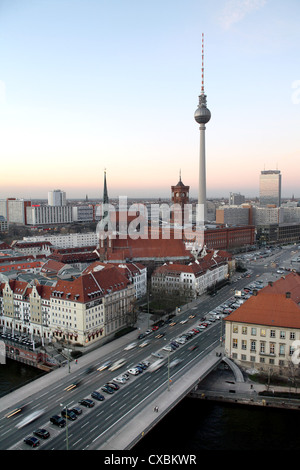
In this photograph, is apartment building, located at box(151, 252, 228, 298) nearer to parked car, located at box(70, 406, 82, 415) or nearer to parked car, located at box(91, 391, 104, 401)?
parked car, located at box(91, 391, 104, 401)

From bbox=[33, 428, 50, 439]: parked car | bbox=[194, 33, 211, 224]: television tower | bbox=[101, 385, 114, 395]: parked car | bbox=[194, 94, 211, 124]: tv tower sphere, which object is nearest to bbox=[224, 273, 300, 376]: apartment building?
bbox=[101, 385, 114, 395]: parked car

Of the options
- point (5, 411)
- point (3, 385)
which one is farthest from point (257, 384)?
point (3, 385)

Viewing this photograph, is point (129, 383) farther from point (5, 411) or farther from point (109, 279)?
point (109, 279)

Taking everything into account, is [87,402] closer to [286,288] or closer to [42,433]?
[42,433]

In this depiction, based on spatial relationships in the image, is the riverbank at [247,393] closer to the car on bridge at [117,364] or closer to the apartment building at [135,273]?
the car on bridge at [117,364]

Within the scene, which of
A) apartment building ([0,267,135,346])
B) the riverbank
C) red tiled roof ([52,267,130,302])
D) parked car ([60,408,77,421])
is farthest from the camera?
red tiled roof ([52,267,130,302])

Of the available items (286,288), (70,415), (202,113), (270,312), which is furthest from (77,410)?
(202,113)
